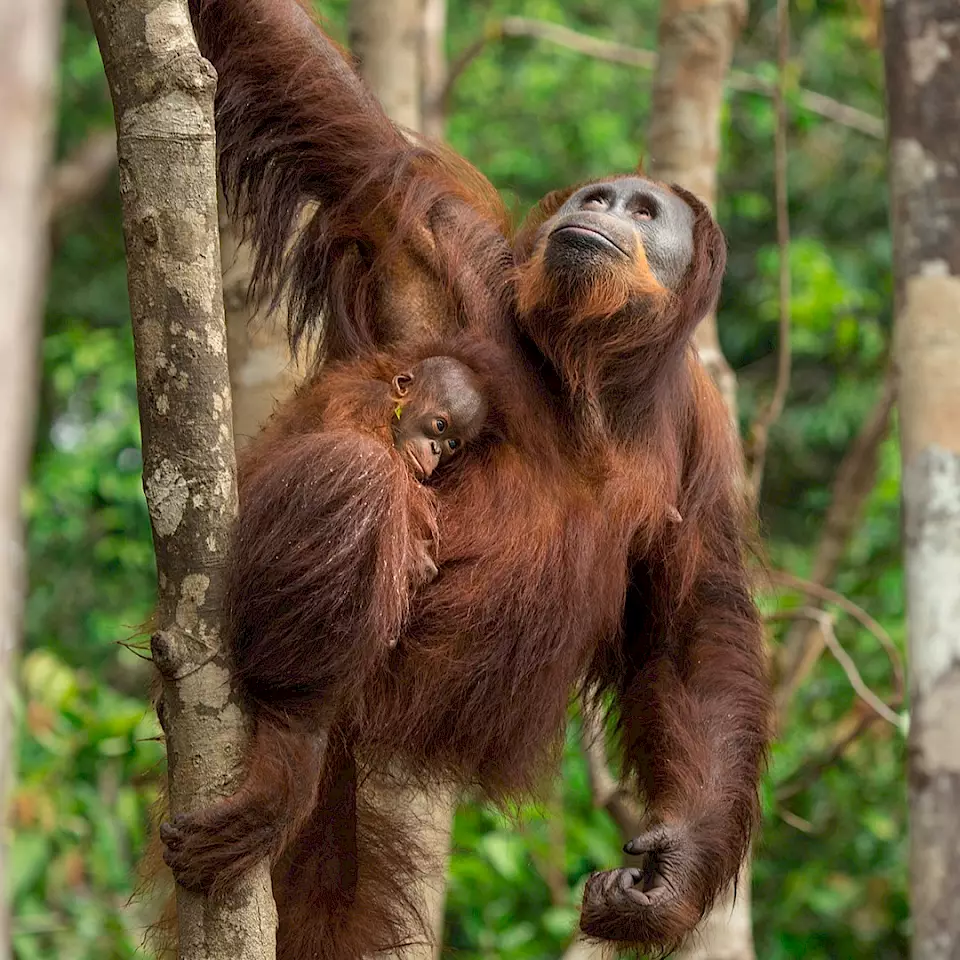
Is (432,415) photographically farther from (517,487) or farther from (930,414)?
(930,414)

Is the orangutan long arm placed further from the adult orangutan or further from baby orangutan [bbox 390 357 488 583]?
baby orangutan [bbox 390 357 488 583]

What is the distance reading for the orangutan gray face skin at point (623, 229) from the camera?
3.22 m

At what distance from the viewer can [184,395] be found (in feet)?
7.66

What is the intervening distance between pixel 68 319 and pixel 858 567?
5.28m

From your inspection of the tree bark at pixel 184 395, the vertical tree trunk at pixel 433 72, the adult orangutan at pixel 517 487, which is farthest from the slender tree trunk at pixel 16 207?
the vertical tree trunk at pixel 433 72

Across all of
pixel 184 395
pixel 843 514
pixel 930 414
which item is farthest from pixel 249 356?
pixel 843 514

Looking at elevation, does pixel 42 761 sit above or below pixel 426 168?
below

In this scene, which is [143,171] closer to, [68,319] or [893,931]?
[893,931]

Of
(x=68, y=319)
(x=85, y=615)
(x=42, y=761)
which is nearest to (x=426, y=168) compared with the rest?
(x=42, y=761)

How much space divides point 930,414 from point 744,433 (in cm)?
640

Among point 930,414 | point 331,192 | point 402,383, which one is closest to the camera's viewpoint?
point 402,383

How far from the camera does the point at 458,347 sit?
3.17 metres

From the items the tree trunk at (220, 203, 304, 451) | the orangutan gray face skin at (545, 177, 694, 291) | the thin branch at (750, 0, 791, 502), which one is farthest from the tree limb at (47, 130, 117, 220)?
the orangutan gray face skin at (545, 177, 694, 291)

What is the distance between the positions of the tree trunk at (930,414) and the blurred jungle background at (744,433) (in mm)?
538
